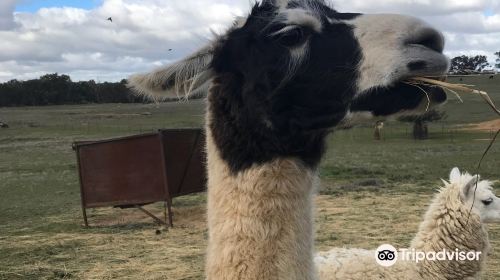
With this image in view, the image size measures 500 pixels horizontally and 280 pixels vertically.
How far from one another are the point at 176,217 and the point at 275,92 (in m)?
9.36

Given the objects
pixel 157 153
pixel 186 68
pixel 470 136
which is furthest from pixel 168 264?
pixel 470 136

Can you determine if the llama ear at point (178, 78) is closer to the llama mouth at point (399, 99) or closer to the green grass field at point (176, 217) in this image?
the green grass field at point (176, 217)

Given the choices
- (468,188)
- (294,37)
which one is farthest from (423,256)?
(294,37)

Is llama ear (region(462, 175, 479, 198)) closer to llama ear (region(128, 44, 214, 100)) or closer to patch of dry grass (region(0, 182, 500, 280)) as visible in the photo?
patch of dry grass (region(0, 182, 500, 280))

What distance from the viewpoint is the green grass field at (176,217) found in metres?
7.69

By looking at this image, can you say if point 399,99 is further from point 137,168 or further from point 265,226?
point 137,168

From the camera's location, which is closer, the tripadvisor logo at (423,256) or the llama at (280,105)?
the llama at (280,105)

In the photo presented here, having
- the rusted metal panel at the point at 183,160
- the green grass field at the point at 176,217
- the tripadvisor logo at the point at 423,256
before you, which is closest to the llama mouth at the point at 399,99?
the green grass field at the point at 176,217

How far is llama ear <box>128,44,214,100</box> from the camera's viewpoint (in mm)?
2613

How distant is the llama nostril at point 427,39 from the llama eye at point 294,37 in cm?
48

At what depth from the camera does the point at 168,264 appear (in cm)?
762

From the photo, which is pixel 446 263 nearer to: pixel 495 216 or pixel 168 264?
pixel 495 216

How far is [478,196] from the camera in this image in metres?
5.74

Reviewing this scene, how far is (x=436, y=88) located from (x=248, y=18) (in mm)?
971
